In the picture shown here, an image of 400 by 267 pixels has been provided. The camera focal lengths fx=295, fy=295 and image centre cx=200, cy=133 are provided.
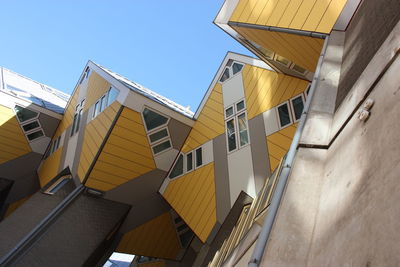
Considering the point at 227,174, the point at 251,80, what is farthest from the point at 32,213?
the point at 251,80

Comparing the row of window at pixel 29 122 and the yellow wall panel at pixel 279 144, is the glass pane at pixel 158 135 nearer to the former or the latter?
the yellow wall panel at pixel 279 144

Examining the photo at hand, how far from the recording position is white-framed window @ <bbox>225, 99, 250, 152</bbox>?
10148mm

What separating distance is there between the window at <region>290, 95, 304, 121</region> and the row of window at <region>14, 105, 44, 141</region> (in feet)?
47.4

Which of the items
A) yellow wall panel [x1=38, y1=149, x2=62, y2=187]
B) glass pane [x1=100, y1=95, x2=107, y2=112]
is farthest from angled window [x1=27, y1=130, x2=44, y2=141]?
glass pane [x1=100, y1=95, x2=107, y2=112]

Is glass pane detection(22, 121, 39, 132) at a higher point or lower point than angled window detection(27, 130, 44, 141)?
higher

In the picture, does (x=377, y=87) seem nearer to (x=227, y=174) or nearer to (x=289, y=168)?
(x=289, y=168)

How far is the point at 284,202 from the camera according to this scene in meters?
2.86

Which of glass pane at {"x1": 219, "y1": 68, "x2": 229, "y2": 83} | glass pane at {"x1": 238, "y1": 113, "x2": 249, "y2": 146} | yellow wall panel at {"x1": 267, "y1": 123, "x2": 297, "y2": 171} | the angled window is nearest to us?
yellow wall panel at {"x1": 267, "y1": 123, "x2": 297, "y2": 171}

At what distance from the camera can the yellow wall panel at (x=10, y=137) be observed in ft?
51.0

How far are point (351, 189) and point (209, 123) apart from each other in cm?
1019

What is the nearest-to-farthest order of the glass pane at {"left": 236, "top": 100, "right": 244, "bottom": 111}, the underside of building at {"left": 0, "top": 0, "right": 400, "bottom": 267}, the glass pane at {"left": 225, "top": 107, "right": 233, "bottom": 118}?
1. the underside of building at {"left": 0, "top": 0, "right": 400, "bottom": 267}
2. the glass pane at {"left": 236, "top": 100, "right": 244, "bottom": 111}
3. the glass pane at {"left": 225, "top": 107, "right": 233, "bottom": 118}

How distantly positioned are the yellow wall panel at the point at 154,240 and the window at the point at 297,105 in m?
7.67

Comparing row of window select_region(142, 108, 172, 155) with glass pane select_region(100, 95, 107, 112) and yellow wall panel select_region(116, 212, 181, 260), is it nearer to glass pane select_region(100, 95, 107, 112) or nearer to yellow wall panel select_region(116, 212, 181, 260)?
glass pane select_region(100, 95, 107, 112)

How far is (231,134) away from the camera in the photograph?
10.8 meters
